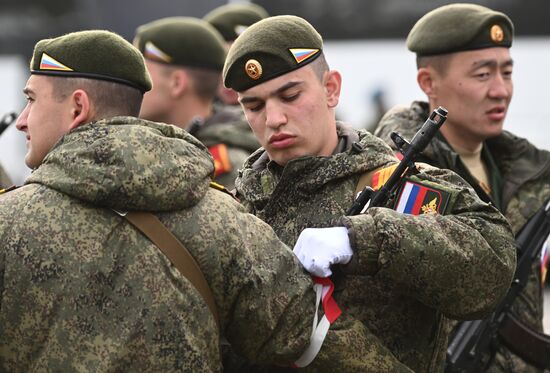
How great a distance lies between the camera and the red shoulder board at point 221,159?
6234 mm

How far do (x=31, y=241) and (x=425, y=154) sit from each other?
2157mm

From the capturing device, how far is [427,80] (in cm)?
508

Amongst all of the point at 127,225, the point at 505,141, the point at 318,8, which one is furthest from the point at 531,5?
the point at 127,225

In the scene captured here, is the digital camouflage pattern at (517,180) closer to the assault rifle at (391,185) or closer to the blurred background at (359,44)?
the assault rifle at (391,185)

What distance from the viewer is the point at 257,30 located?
3725 millimetres

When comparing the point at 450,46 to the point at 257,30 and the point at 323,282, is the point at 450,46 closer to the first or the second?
the point at 257,30

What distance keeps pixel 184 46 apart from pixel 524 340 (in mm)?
3044

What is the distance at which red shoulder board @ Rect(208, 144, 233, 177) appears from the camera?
6234 millimetres

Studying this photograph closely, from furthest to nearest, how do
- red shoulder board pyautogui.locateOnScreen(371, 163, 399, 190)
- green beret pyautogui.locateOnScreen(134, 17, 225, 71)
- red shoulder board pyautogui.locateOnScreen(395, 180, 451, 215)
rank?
green beret pyautogui.locateOnScreen(134, 17, 225, 71) → red shoulder board pyautogui.locateOnScreen(371, 163, 399, 190) → red shoulder board pyautogui.locateOnScreen(395, 180, 451, 215)

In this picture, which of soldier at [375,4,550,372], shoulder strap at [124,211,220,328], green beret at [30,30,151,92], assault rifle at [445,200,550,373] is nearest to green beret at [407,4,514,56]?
soldier at [375,4,550,372]

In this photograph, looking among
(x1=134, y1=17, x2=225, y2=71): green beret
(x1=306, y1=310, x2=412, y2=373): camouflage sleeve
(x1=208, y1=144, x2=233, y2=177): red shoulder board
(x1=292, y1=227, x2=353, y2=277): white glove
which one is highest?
(x1=292, y1=227, x2=353, y2=277): white glove

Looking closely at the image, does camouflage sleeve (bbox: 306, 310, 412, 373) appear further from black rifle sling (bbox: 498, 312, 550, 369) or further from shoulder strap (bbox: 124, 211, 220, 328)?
black rifle sling (bbox: 498, 312, 550, 369)

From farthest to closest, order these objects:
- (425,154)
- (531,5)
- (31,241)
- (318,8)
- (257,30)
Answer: (318,8) < (531,5) < (425,154) < (257,30) < (31,241)

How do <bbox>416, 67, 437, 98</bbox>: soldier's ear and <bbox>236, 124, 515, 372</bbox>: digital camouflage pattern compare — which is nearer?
<bbox>236, 124, 515, 372</bbox>: digital camouflage pattern
